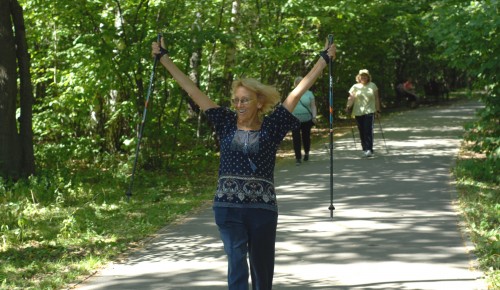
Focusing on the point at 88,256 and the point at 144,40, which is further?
the point at 144,40

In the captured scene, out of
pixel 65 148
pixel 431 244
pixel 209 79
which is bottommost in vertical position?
pixel 431 244

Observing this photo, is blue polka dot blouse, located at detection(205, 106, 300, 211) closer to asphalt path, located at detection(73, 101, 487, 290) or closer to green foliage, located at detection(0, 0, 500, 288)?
asphalt path, located at detection(73, 101, 487, 290)

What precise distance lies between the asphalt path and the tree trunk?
11.9ft

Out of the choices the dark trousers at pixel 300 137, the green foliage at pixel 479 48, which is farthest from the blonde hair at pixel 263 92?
the dark trousers at pixel 300 137

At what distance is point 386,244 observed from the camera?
861 centimetres

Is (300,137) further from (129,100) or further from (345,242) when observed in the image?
(345,242)

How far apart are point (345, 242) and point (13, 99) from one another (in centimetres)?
663

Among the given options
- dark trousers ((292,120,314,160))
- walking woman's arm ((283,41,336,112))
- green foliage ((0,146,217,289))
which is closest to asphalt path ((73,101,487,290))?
green foliage ((0,146,217,289))

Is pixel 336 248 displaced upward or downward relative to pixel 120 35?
downward

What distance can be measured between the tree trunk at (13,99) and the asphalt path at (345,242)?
3.62 meters

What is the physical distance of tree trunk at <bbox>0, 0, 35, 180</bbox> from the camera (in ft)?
42.0

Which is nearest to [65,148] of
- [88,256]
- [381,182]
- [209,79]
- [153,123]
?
[153,123]

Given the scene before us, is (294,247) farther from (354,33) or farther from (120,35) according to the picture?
(354,33)

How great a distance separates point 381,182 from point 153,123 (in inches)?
162
